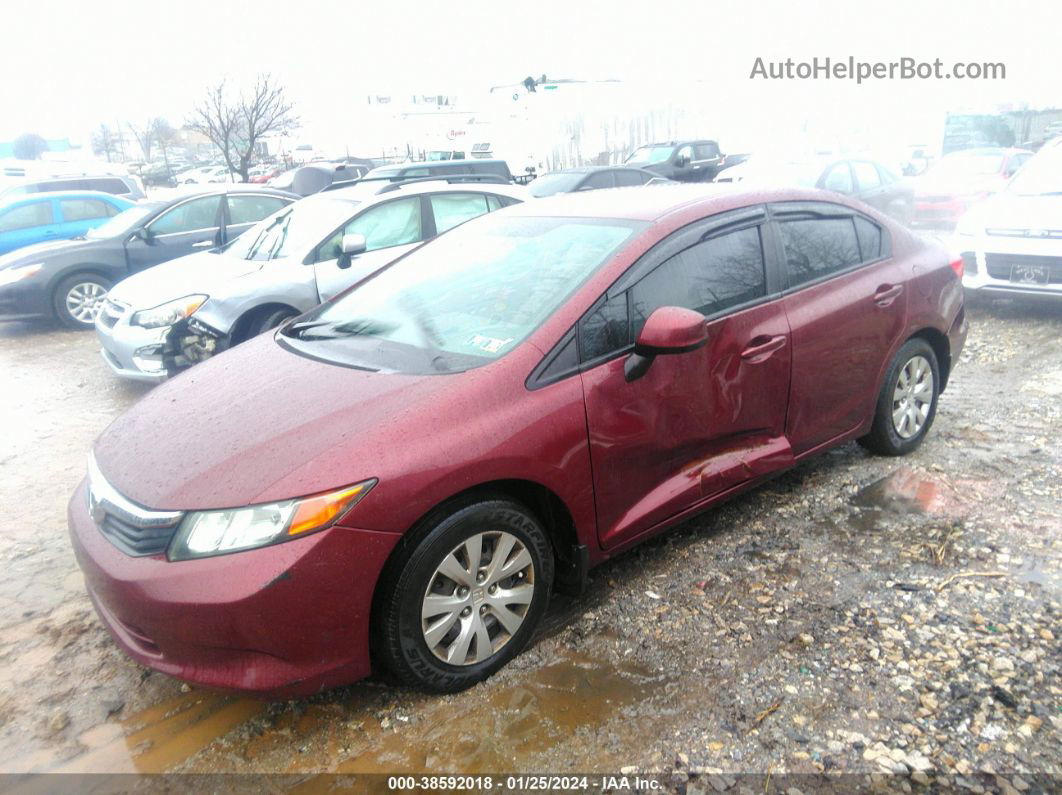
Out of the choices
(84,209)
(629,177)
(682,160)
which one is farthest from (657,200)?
(682,160)

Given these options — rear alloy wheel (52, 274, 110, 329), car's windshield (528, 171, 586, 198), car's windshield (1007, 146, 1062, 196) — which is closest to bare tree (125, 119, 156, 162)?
car's windshield (528, 171, 586, 198)

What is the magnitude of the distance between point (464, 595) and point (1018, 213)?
7204 mm

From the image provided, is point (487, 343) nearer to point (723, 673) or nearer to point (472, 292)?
point (472, 292)

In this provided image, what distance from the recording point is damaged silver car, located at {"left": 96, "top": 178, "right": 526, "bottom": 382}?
6148mm

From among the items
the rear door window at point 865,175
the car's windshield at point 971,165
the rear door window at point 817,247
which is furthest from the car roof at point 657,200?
the car's windshield at point 971,165

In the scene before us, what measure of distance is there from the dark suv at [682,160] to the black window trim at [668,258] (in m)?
14.7

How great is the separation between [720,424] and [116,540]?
233 centimetres

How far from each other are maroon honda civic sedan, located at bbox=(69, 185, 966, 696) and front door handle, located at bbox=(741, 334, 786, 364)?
0.5 inches

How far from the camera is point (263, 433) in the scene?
2633mm

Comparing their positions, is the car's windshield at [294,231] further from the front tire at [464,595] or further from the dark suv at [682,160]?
the dark suv at [682,160]

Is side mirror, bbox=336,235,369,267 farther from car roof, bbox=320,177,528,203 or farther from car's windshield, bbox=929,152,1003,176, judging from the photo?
car's windshield, bbox=929,152,1003,176

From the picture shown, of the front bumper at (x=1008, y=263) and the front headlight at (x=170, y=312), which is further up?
the front headlight at (x=170, y=312)

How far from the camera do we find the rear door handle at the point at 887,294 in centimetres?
401

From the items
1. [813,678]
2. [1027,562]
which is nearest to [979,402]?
[1027,562]
